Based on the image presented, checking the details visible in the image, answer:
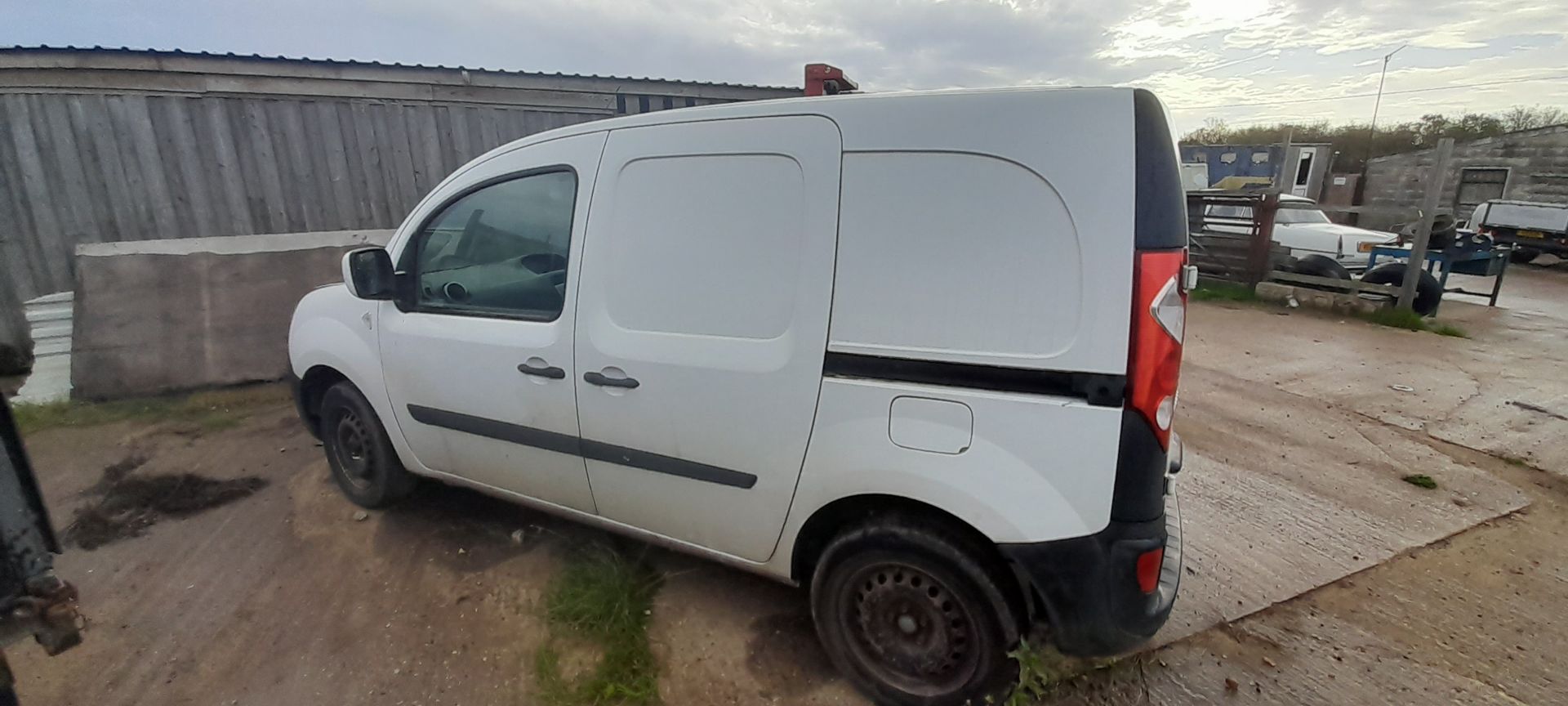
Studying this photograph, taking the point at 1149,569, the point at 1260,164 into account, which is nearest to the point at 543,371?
the point at 1149,569

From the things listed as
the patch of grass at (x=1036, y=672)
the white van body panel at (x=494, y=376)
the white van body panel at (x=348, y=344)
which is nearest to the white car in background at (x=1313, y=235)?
the patch of grass at (x=1036, y=672)

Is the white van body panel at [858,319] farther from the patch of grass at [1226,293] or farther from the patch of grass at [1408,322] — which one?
the patch of grass at [1226,293]

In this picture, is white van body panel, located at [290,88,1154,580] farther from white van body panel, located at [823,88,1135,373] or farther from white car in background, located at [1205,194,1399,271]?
white car in background, located at [1205,194,1399,271]

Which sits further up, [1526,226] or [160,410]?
[1526,226]

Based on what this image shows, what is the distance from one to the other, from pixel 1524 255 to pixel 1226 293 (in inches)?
474

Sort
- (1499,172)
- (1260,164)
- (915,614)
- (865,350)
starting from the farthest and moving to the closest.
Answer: (1260,164) < (1499,172) < (915,614) < (865,350)

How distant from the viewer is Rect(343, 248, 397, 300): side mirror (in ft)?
9.12

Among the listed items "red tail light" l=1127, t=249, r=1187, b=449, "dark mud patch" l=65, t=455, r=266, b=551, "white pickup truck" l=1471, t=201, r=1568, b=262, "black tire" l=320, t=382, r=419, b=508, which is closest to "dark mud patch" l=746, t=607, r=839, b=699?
"red tail light" l=1127, t=249, r=1187, b=449

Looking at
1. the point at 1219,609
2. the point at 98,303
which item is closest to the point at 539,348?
the point at 1219,609

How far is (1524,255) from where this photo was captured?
49.8ft

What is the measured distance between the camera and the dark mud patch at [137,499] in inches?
127

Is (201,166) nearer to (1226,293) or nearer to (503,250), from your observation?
(503,250)

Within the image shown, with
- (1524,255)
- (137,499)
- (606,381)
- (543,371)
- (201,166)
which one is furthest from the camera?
(1524,255)

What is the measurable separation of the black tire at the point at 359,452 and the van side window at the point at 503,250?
83 cm
